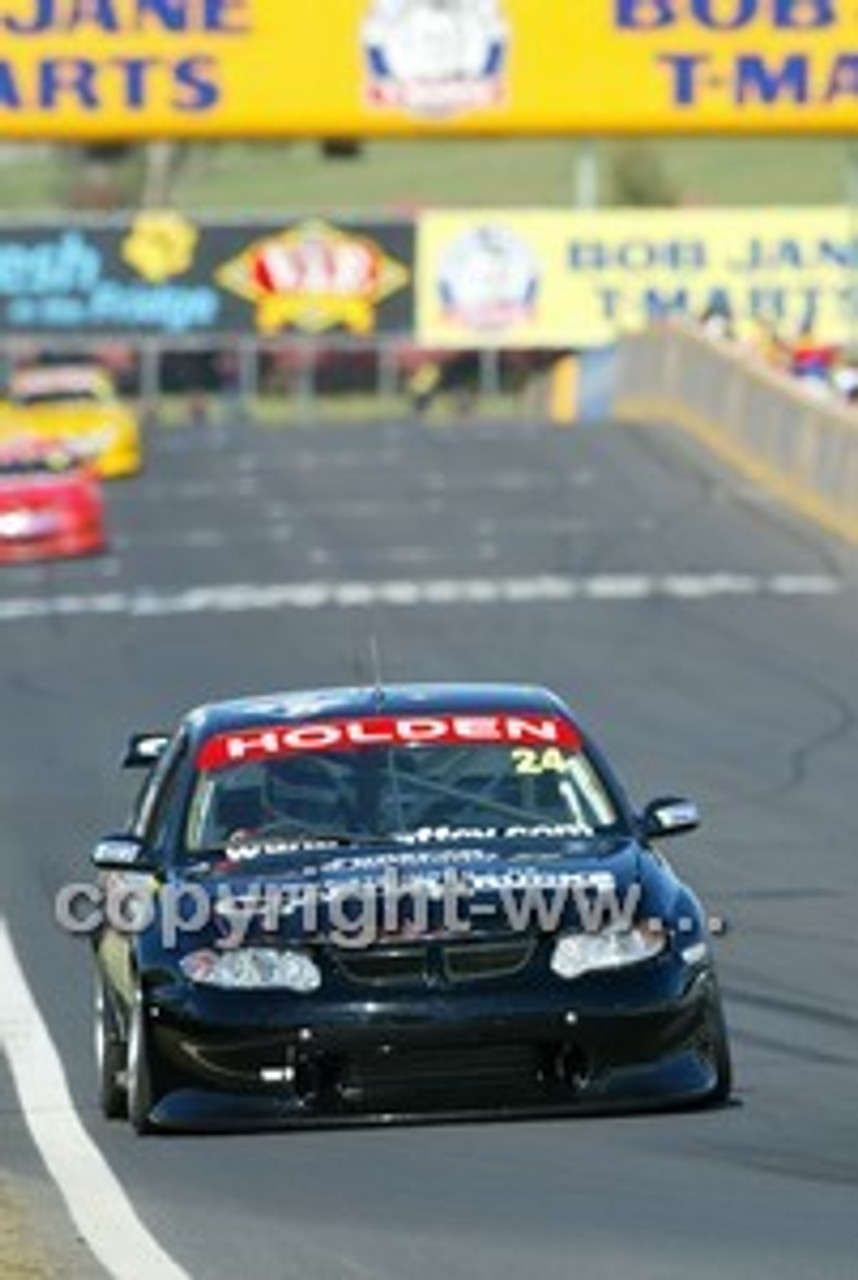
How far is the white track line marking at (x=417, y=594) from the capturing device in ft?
119

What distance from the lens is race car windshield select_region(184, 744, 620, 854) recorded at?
12.7 metres

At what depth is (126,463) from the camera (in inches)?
2058

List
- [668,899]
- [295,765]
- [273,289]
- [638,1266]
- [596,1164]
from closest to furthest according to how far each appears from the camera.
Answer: [638,1266] < [596,1164] < [668,899] < [295,765] < [273,289]

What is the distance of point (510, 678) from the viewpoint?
30.5 m

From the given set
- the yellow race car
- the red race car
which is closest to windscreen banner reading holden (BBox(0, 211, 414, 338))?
the yellow race car

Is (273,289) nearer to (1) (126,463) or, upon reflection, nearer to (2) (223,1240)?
(1) (126,463)

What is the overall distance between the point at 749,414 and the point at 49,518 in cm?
946

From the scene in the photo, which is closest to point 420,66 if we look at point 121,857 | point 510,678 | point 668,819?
point 510,678

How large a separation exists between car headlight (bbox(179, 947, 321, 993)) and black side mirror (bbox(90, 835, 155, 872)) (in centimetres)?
81

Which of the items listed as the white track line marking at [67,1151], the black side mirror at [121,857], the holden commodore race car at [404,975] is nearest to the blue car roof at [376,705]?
the holden commodore race car at [404,975]

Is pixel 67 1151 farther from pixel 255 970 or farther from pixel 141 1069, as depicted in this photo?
pixel 255 970

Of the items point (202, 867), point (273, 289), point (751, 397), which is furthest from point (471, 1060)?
point (273, 289)

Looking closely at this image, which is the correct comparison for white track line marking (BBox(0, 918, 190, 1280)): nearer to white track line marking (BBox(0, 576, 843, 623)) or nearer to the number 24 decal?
the number 24 decal

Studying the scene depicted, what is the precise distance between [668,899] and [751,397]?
36.0m
